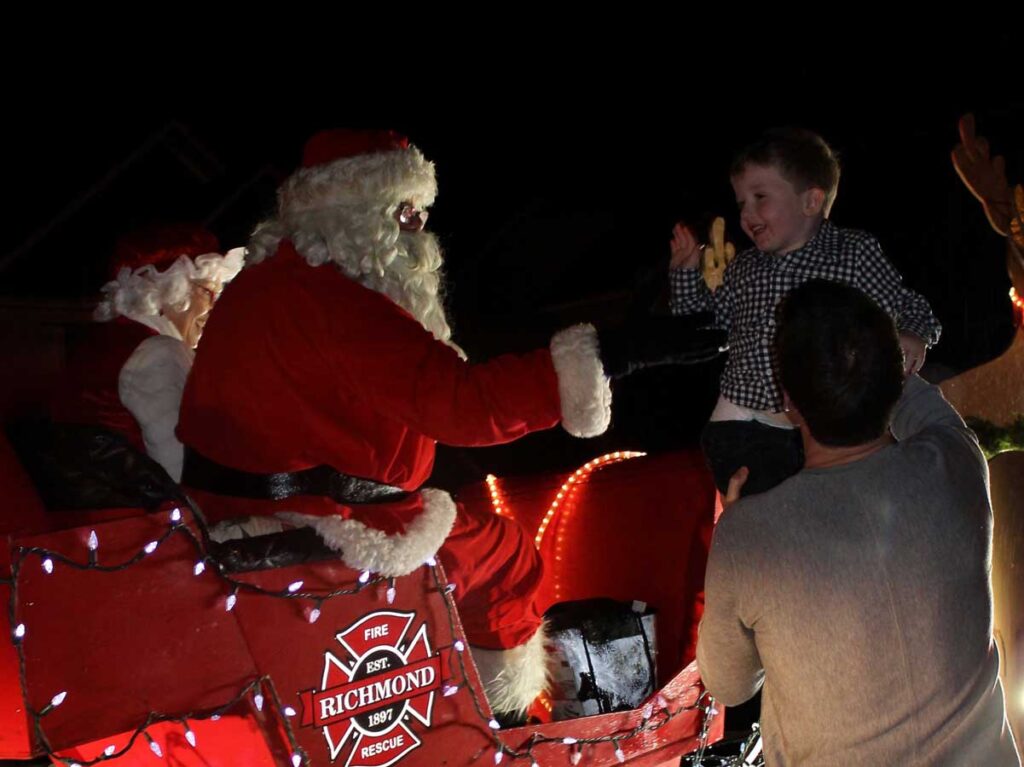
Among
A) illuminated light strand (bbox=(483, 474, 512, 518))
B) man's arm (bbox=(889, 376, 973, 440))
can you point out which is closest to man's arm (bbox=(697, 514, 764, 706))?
man's arm (bbox=(889, 376, 973, 440))

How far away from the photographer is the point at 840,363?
2.01m

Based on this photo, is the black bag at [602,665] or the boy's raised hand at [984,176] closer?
the black bag at [602,665]

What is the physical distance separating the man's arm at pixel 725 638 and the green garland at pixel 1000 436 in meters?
1.30

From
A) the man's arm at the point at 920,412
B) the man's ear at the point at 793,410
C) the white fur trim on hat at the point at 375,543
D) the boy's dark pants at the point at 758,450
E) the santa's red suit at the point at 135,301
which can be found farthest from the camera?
the santa's red suit at the point at 135,301

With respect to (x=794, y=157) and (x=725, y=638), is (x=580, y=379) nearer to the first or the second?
(x=725, y=638)

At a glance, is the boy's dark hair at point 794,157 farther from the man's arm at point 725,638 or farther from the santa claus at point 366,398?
the man's arm at point 725,638

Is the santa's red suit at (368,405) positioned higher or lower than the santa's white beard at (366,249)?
lower

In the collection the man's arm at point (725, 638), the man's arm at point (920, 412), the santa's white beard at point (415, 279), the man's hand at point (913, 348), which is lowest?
the man's arm at point (725, 638)

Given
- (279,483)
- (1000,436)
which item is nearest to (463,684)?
(279,483)

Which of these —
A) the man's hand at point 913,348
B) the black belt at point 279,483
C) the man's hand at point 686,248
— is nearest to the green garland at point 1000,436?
the man's hand at point 913,348

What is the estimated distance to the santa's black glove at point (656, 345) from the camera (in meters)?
2.64

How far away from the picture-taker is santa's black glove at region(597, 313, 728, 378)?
2645mm

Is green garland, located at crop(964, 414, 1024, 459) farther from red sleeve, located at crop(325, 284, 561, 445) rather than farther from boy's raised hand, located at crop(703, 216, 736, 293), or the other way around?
red sleeve, located at crop(325, 284, 561, 445)

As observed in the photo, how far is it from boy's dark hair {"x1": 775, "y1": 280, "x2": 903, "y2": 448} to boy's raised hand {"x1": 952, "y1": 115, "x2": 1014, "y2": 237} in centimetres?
137
